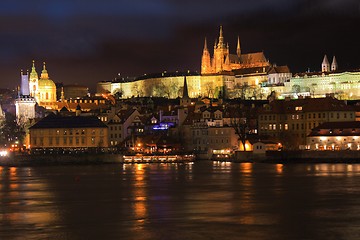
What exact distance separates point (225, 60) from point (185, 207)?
152 metres

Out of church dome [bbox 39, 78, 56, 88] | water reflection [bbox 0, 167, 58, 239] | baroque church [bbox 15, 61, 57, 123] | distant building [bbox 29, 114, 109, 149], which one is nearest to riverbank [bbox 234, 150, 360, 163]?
distant building [bbox 29, 114, 109, 149]

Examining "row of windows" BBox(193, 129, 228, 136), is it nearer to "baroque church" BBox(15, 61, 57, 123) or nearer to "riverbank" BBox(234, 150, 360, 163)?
"riverbank" BBox(234, 150, 360, 163)

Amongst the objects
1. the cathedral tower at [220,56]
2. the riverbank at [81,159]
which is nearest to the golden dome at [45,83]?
the cathedral tower at [220,56]

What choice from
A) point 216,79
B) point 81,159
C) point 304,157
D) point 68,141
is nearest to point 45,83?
point 216,79

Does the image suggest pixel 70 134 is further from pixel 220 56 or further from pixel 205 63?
pixel 220 56

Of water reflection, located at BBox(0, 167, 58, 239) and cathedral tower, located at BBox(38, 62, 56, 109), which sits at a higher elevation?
cathedral tower, located at BBox(38, 62, 56, 109)

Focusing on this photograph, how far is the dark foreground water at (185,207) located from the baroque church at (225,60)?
13205 cm

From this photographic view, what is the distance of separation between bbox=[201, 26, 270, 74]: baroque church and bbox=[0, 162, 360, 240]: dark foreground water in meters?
132

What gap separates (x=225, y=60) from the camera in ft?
596

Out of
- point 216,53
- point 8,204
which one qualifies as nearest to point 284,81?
point 216,53

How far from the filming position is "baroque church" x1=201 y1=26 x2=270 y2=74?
17900cm

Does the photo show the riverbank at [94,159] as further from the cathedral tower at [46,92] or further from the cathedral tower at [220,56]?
the cathedral tower at [220,56]

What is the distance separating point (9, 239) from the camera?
2378cm

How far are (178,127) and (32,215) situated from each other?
52.6 m
